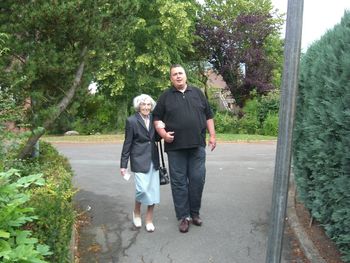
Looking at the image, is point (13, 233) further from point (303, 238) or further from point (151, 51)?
point (151, 51)

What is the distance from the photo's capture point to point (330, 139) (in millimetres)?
4188

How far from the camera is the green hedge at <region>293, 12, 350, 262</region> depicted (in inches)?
150

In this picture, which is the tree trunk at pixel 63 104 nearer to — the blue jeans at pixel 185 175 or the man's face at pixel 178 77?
the man's face at pixel 178 77

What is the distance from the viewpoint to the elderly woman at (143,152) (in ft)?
17.2

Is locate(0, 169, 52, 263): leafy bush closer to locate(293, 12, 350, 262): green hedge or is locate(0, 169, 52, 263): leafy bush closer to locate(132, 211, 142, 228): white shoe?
locate(293, 12, 350, 262): green hedge

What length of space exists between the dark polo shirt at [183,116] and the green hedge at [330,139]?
1180 mm

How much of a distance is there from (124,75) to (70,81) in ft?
65.2

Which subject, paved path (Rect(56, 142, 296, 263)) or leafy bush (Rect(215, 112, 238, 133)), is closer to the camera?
paved path (Rect(56, 142, 296, 263))

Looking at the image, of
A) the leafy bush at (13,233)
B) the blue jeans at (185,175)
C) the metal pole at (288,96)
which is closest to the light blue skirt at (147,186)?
the blue jeans at (185,175)

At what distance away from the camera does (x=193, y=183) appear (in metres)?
5.39

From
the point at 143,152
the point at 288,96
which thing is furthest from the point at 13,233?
the point at 143,152

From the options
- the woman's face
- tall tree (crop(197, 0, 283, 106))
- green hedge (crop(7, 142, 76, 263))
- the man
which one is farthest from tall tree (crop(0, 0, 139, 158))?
tall tree (crop(197, 0, 283, 106))

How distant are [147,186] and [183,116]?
911 mm

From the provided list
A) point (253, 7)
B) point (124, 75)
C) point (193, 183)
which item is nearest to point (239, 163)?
point (193, 183)
